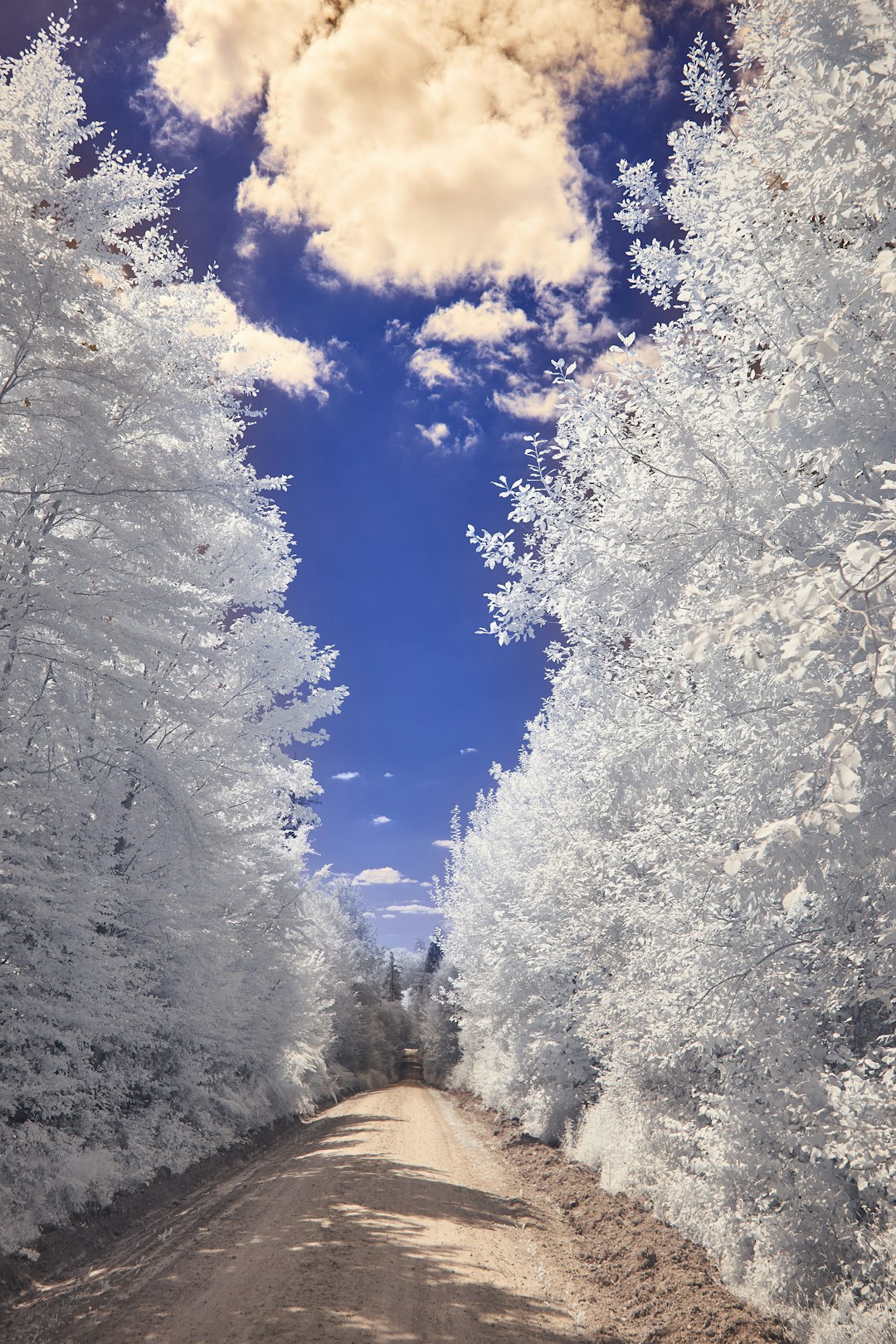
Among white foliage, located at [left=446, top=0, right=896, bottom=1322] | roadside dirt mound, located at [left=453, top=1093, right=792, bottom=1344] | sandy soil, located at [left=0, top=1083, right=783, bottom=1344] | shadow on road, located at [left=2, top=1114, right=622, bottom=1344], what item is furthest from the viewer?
roadside dirt mound, located at [left=453, top=1093, right=792, bottom=1344]

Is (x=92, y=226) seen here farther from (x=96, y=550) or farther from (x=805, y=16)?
(x=805, y=16)

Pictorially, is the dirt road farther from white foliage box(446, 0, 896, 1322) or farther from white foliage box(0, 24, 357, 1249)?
white foliage box(446, 0, 896, 1322)

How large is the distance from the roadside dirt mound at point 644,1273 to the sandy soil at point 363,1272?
2 cm

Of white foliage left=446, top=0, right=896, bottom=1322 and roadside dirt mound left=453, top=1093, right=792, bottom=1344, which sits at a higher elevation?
white foliage left=446, top=0, right=896, bottom=1322

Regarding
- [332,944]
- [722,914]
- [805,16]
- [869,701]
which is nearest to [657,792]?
[722,914]

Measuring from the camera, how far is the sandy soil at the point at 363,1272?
532cm

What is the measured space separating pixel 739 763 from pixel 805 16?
17.5ft

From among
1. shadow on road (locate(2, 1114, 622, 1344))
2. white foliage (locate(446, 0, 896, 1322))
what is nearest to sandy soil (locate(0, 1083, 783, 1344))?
shadow on road (locate(2, 1114, 622, 1344))

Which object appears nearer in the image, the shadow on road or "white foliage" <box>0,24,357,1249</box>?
the shadow on road

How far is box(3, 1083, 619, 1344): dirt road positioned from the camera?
523 centimetres

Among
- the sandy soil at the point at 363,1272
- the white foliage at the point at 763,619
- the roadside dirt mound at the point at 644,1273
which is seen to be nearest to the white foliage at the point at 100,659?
the sandy soil at the point at 363,1272

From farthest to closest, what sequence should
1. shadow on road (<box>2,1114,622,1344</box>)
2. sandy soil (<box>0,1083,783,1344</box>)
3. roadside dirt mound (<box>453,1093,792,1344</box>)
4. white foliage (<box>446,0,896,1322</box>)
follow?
roadside dirt mound (<box>453,1093,792,1344</box>)
sandy soil (<box>0,1083,783,1344</box>)
shadow on road (<box>2,1114,622,1344</box>)
white foliage (<box>446,0,896,1322</box>)

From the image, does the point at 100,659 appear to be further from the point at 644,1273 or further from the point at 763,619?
the point at 644,1273

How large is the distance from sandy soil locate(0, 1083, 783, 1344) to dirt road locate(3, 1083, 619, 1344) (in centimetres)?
2
